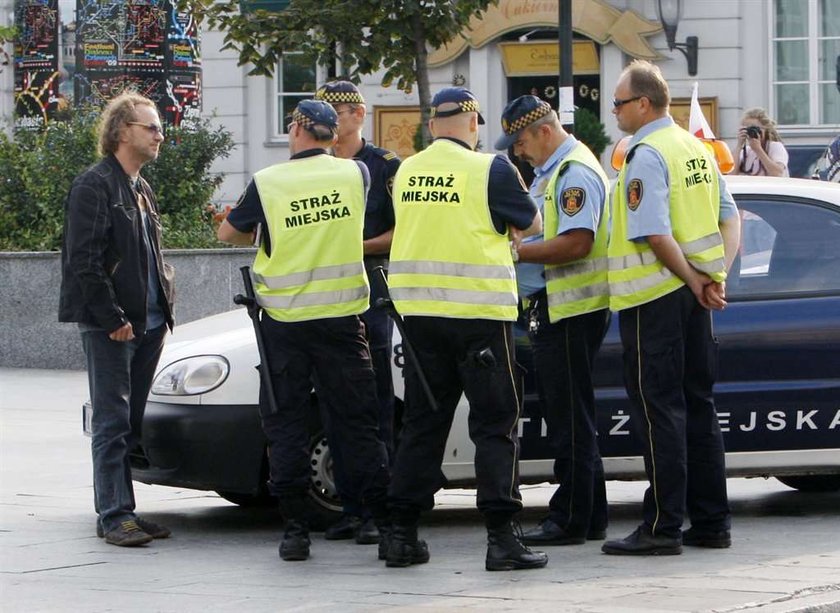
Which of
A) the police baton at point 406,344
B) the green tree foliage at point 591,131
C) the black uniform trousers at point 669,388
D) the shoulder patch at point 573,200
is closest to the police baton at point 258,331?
the police baton at point 406,344

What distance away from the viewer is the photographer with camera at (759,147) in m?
A: 12.9

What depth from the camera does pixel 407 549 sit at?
22.9 ft

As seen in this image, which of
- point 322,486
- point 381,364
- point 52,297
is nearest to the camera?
point 381,364

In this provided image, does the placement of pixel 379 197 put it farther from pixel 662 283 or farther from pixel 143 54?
pixel 143 54

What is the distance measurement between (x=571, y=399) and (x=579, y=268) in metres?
0.53

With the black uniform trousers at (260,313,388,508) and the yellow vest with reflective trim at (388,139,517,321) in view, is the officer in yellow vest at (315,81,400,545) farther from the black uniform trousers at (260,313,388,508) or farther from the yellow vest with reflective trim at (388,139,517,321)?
the yellow vest with reflective trim at (388,139,517,321)

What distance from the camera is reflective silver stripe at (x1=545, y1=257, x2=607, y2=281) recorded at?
24.1 feet

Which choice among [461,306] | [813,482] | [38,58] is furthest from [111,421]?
[38,58]

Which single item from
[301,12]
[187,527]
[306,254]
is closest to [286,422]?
[306,254]

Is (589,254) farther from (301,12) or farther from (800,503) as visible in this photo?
(301,12)

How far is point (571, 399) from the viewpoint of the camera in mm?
7387

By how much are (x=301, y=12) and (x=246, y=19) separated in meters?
0.55

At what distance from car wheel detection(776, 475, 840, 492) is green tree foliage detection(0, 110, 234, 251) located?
801 cm

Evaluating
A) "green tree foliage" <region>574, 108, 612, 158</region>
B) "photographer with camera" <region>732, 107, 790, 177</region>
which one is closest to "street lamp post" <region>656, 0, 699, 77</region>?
"green tree foliage" <region>574, 108, 612, 158</region>
